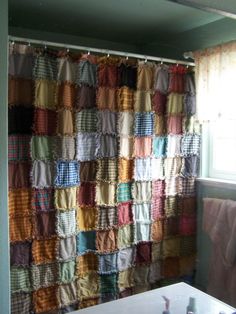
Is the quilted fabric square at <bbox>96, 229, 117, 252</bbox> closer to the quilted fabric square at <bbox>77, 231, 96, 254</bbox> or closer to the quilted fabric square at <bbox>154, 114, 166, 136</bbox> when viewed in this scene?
the quilted fabric square at <bbox>77, 231, 96, 254</bbox>

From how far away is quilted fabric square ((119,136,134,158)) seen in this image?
1.96 meters

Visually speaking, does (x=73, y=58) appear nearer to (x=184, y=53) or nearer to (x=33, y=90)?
(x=33, y=90)

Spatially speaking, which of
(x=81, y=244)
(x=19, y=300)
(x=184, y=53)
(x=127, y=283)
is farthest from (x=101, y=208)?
(x=184, y=53)

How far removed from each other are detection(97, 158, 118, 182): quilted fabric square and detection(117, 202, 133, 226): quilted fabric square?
18cm

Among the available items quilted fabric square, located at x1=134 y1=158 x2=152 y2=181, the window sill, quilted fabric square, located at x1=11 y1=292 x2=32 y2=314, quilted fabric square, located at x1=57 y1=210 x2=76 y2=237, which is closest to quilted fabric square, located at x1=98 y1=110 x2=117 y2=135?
quilted fabric square, located at x1=134 y1=158 x2=152 y2=181

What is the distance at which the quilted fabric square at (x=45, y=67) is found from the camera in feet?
5.53

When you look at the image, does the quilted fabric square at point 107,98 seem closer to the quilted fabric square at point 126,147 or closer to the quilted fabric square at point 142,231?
the quilted fabric square at point 126,147

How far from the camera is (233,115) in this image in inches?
76.7

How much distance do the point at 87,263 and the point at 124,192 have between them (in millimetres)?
467

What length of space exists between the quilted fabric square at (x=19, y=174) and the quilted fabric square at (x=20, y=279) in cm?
42

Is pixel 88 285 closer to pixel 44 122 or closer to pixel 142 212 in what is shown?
pixel 142 212

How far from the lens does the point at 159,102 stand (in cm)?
211

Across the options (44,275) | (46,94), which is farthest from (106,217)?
(46,94)

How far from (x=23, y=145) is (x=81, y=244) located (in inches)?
25.8
